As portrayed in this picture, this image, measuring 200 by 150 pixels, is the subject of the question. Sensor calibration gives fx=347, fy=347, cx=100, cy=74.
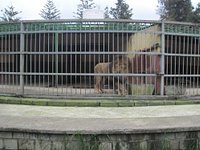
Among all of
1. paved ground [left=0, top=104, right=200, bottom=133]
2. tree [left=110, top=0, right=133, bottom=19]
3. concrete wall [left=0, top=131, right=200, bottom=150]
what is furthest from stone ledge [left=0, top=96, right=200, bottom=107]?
tree [left=110, top=0, right=133, bottom=19]

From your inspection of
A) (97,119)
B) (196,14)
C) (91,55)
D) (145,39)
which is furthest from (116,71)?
(196,14)

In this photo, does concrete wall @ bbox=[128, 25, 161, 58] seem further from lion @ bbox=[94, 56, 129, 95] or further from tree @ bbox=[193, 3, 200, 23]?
tree @ bbox=[193, 3, 200, 23]

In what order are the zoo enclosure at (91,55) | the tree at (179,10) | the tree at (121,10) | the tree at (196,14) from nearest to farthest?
the zoo enclosure at (91,55), the tree at (196,14), the tree at (179,10), the tree at (121,10)

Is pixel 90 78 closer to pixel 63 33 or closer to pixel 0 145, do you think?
pixel 63 33

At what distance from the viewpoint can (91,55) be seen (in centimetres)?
927

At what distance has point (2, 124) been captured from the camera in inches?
235

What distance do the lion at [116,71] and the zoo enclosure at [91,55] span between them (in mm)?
54

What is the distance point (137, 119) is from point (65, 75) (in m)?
3.12

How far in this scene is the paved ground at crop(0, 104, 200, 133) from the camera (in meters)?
5.70

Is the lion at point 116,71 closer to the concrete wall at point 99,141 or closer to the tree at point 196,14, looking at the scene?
the concrete wall at point 99,141

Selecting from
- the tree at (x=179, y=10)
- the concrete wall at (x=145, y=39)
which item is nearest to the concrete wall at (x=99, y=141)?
the concrete wall at (x=145, y=39)

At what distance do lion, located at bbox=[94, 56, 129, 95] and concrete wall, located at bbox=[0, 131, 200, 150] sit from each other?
3.63 metres

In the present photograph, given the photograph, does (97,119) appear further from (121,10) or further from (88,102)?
(121,10)

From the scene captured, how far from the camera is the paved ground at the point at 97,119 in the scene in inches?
225
